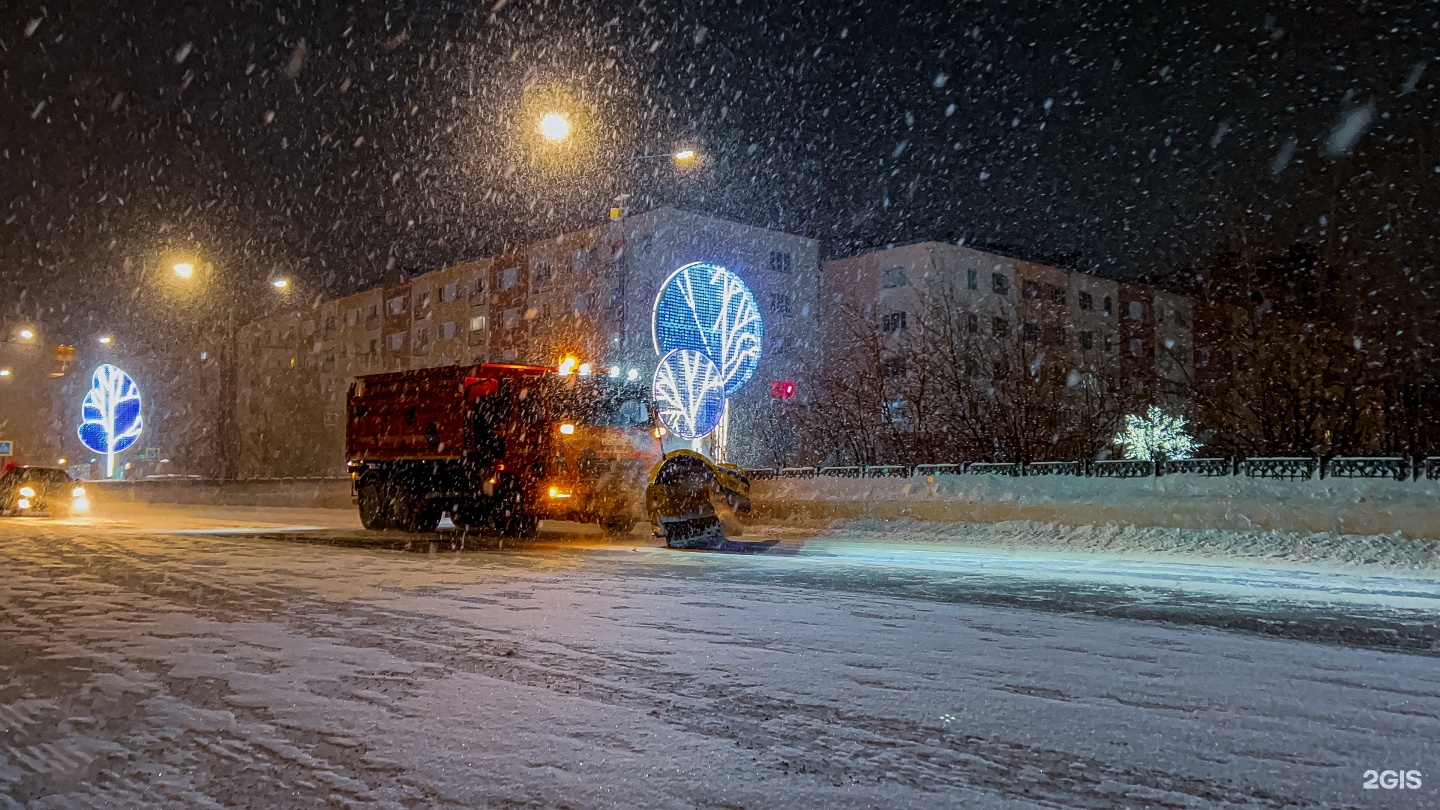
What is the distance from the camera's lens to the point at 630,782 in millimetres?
4109

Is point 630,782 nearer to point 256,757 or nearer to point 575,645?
point 256,757

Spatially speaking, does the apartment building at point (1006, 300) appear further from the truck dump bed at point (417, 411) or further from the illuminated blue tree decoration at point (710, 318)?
the truck dump bed at point (417, 411)

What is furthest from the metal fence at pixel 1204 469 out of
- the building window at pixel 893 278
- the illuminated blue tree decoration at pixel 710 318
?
the building window at pixel 893 278

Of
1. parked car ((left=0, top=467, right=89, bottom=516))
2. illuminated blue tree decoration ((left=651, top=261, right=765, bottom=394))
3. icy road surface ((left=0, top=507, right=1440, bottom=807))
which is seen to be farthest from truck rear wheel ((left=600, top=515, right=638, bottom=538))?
illuminated blue tree decoration ((left=651, top=261, right=765, bottom=394))

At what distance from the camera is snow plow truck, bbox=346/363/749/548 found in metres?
17.7

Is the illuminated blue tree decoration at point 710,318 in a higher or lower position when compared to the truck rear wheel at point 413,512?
higher

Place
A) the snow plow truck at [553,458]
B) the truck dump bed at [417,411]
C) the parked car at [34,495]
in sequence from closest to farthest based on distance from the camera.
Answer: the snow plow truck at [553,458] → the truck dump bed at [417,411] → the parked car at [34,495]

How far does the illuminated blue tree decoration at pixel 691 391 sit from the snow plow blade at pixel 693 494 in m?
2.96

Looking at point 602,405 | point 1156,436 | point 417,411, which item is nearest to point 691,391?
point 602,405

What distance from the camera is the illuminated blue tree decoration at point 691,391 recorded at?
70.6ft

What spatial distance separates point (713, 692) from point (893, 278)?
48941 mm

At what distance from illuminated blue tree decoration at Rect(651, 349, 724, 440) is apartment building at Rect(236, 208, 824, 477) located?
10370mm

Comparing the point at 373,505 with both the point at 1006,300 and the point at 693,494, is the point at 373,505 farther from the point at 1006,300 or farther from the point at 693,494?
the point at 1006,300

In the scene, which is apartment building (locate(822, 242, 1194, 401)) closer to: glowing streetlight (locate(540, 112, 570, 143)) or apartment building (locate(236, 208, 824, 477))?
apartment building (locate(236, 208, 824, 477))
